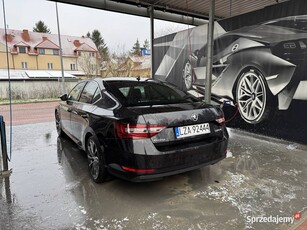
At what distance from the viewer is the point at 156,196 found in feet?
9.36

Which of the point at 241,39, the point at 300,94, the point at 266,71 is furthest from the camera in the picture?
the point at 241,39

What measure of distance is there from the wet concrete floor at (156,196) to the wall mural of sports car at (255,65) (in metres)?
1.55

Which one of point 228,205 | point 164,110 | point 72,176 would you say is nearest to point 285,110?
point 228,205

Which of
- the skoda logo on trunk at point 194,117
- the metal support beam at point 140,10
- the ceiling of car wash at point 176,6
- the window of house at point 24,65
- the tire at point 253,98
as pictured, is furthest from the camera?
the window of house at point 24,65

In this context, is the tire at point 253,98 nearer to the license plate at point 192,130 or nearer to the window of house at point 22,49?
the license plate at point 192,130

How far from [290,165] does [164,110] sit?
260 centimetres

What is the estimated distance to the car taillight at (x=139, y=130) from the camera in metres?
2.43

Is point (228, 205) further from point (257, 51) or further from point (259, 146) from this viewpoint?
point (257, 51)

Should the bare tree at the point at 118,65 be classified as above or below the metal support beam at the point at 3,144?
above

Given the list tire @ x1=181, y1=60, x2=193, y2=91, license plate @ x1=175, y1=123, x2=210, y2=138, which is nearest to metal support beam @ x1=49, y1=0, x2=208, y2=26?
tire @ x1=181, y1=60, x2=193, y2=91

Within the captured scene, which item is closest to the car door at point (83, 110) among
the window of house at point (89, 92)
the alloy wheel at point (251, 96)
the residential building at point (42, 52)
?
the window of house at point (89, 92)

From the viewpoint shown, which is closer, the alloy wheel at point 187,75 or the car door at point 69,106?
the car door at point 69,106

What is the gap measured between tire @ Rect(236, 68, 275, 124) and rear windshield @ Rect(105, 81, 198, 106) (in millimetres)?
2832

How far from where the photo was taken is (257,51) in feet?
18.0
